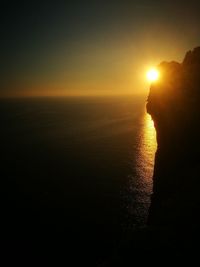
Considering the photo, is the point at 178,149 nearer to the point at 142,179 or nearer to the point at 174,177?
the point at 174,177

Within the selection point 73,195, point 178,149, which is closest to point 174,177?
point 178,149

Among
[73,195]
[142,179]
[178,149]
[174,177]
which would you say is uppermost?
[178,149]

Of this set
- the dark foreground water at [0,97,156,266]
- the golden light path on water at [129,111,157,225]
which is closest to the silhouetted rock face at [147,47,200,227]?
the dark foreground water at [0,97,156,266]

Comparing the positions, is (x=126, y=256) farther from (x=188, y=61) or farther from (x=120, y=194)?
(x=120, y=194)

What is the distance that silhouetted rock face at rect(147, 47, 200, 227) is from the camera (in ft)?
62.7

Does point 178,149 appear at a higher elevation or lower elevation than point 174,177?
higher

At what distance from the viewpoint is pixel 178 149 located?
3047 centimetres

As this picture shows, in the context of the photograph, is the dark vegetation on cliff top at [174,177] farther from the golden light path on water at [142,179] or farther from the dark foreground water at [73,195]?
the golden light path on water at [142,179]

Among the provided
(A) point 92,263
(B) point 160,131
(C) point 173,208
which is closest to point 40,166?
(A) point 92,263

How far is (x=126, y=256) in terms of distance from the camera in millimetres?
13938

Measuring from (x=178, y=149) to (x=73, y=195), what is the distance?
142 feet

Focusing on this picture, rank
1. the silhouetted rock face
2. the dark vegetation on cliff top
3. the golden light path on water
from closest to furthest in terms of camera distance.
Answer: the dark vegetation on cliff top, the silhouetted rock face, the golden light path on water

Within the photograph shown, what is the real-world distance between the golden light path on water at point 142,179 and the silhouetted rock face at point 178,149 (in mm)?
26257

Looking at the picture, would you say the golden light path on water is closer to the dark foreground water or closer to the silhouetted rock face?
the dark foreground water
